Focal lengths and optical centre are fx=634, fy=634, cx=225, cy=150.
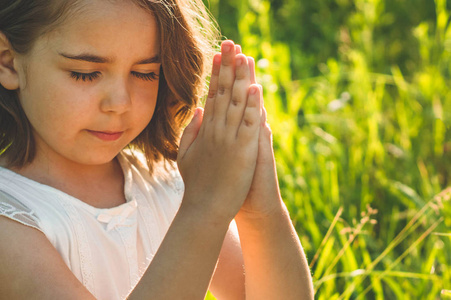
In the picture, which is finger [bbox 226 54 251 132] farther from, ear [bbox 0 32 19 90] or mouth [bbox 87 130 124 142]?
ear [bbox 0 32 19 90]

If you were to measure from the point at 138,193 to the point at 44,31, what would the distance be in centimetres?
56

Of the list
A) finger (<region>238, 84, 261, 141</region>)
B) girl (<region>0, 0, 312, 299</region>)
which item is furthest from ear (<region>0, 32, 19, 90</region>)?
finger (<region>238, 84, 261, 141</region>)

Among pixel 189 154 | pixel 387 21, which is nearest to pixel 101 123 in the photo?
pixel 189 154

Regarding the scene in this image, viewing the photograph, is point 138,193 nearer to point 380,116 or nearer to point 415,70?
point 380,116

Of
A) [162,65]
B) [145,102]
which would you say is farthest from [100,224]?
[162,65]

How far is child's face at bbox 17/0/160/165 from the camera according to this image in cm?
152

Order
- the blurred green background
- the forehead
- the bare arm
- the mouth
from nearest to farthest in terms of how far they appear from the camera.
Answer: the bare arm < the forehead < the mouth < the blurred green background

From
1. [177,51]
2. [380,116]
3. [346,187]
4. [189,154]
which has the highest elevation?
[177,51]

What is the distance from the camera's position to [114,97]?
1.56 m

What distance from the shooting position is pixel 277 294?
165cm

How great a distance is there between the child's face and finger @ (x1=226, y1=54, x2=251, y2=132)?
0.90 feet

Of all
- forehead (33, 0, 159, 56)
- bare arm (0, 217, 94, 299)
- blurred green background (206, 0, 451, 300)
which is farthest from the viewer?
blurred green background (206, 0, 451, 300)

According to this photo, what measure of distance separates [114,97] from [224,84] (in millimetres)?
280

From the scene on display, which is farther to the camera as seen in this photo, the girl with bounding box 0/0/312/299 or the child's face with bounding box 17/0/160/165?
the child's face with bounding box 17/0/160/165
